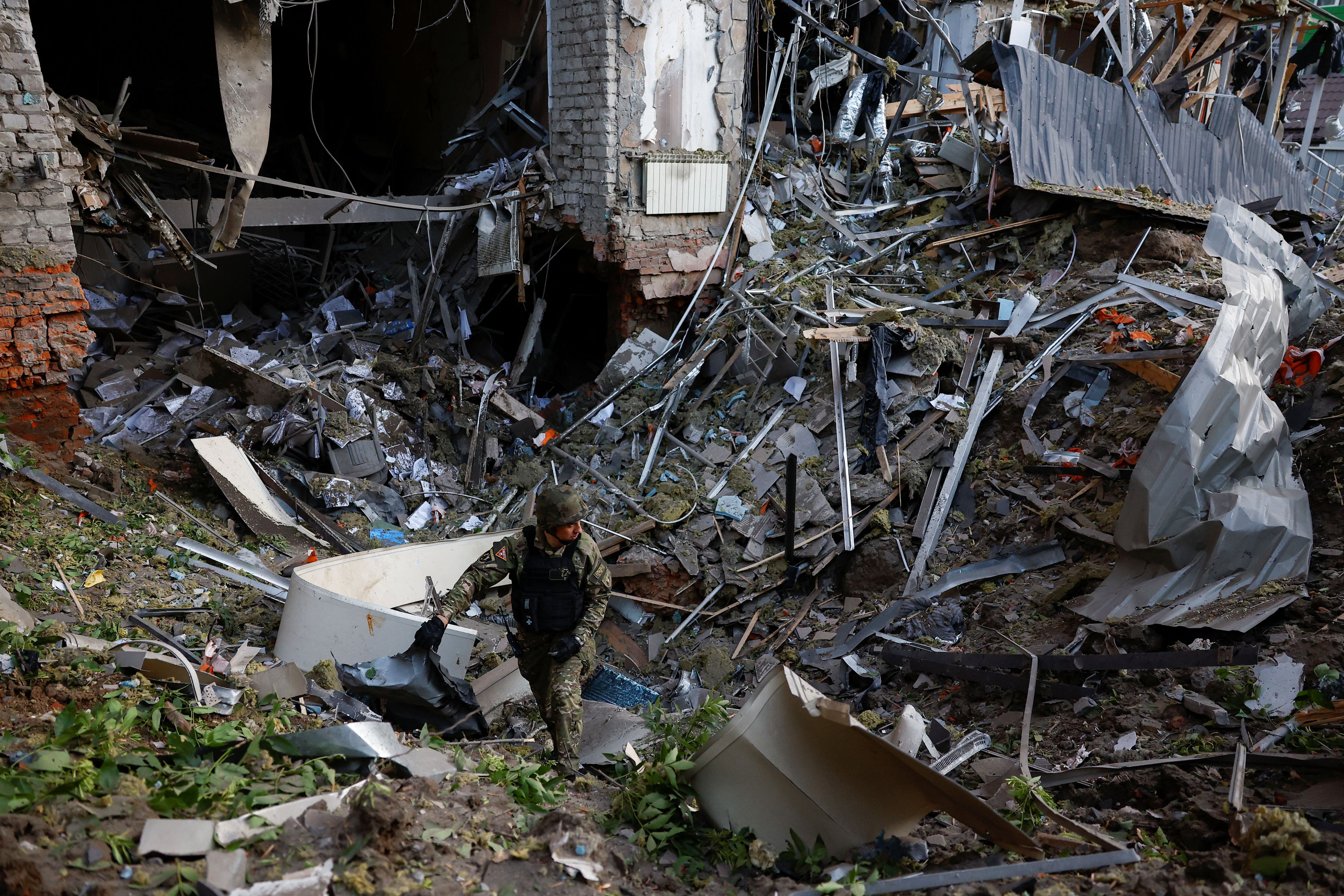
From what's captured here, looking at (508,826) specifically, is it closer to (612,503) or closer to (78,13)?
(612,503)

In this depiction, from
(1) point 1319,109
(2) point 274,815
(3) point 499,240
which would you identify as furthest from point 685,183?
(1) point 1319,109

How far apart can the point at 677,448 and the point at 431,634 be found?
150 inches

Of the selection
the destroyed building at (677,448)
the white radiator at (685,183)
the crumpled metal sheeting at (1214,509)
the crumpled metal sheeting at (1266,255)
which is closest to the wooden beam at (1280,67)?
the destroyed building at (677,448)

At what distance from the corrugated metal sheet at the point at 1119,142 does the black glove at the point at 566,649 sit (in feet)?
23.5

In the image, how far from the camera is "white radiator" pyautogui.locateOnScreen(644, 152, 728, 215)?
8336 mm

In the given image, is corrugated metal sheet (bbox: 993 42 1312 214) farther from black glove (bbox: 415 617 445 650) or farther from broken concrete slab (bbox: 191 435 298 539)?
broken concrete slab (bbox: 191 435 298 539)

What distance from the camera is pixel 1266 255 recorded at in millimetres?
6066

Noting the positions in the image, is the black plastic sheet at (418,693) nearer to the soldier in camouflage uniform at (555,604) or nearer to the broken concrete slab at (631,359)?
the soldier in camouflage uniform at (555,604)

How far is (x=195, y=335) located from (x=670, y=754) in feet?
25.4

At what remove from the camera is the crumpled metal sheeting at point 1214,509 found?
14.3 feet

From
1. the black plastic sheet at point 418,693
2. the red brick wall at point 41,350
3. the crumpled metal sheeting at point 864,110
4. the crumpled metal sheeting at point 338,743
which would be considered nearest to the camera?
the crumpled metal sheeting at point 338,743

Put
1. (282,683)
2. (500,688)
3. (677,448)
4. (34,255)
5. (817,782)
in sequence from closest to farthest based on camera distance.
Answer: (817,782), (282,683), (500,688), (34,255), (677,448)

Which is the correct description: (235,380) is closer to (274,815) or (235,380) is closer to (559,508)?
(559,508)

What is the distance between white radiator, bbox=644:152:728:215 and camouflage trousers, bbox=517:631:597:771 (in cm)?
545
